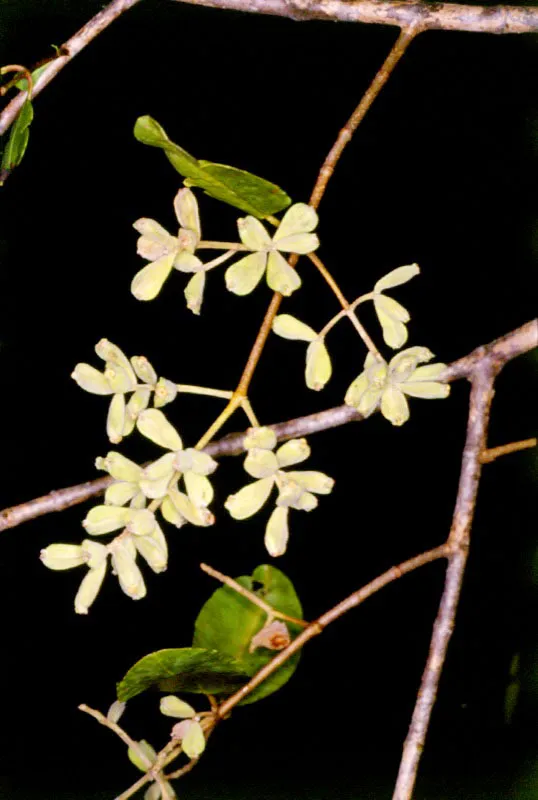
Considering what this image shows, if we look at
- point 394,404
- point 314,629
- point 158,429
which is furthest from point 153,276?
point 314,629

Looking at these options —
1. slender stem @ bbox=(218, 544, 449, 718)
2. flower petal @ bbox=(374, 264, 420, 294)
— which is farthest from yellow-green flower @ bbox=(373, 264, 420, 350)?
slender stem @ bbox=(218, 544, 449, 718)

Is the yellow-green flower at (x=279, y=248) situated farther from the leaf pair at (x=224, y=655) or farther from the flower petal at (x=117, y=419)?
the leaf pair at (x=224, y=655)

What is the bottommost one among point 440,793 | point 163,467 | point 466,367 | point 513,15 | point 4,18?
point 440,793

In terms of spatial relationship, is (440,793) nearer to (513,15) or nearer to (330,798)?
(330,798)

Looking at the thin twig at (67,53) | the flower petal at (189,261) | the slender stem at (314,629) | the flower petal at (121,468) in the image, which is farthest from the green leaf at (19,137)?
the slender stem at (314,629)

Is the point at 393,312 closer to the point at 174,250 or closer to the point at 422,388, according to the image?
the point at 422,388

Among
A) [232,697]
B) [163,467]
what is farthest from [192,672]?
[163,467]

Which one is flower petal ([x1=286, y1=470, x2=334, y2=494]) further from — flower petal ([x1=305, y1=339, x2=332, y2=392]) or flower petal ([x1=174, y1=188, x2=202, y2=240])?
flower petal ([x1=174, y1=188, x2=202, y2=240])
